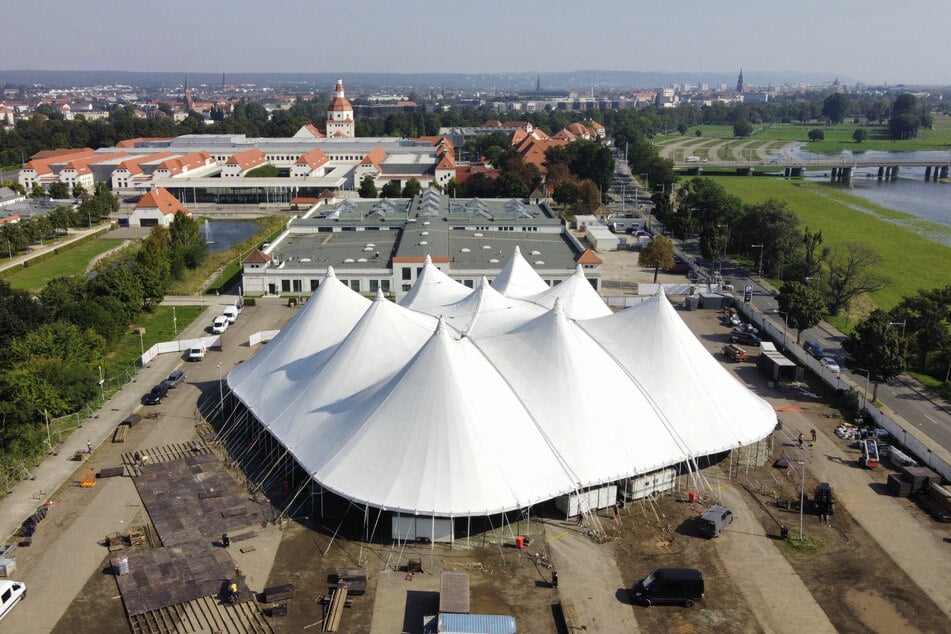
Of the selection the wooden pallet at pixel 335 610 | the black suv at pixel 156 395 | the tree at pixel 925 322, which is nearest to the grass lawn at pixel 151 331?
the black suv at pixel 156 395

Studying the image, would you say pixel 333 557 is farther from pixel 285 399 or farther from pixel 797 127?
pixel 797 127

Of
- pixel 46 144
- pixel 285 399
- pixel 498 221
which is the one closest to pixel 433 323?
pixel 285 399

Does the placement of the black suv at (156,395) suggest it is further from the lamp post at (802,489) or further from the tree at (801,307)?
the tree at (801,307)

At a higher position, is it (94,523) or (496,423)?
(496,423)

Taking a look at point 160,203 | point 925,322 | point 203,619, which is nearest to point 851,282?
point 925,322

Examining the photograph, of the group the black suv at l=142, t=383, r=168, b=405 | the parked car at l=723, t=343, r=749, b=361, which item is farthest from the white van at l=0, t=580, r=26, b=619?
the parked car at l=723, t=343, r=749, b=361

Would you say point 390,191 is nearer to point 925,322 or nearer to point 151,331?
point 151,331
